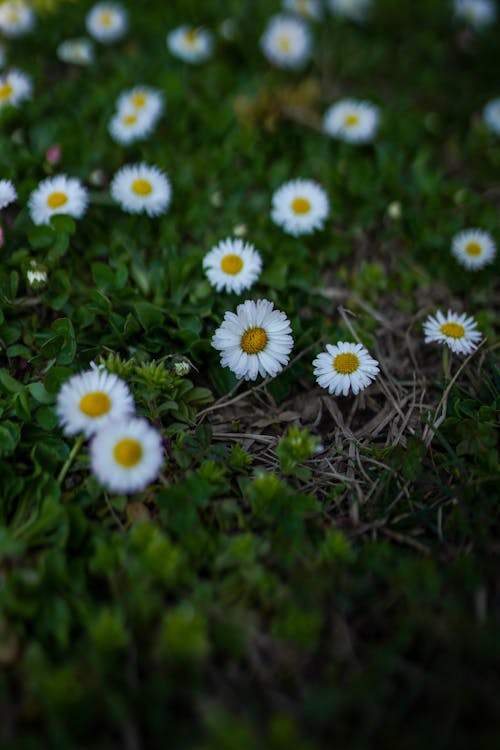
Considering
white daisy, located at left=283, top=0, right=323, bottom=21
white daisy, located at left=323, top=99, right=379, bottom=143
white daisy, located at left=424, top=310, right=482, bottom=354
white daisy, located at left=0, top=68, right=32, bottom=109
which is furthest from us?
white daisy, located at left=283, top=0, right=323, bottom=21

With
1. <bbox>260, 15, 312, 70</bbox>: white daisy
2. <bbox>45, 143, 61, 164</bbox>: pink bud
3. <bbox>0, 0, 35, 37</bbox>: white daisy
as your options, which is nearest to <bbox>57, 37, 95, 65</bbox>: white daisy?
<bbox>0, 0, 35, 37</bbox>: white daisy

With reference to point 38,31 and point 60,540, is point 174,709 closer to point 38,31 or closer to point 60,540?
point 60,540

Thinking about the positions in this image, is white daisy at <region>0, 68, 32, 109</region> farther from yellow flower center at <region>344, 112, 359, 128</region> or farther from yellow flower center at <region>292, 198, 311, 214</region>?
yellow flower center at <region>344, 112, 359, 128</region>

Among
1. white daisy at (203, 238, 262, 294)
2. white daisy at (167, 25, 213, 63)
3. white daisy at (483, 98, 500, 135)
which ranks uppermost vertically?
white daisy at (167, 25, 213, 63)

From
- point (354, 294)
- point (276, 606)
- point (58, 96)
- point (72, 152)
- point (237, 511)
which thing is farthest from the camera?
point (58, 96)

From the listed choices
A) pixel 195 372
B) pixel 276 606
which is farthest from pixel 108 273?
pixel 276 606

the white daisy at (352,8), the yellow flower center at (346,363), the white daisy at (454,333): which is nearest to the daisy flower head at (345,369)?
the yellow flower center at (346,363)
